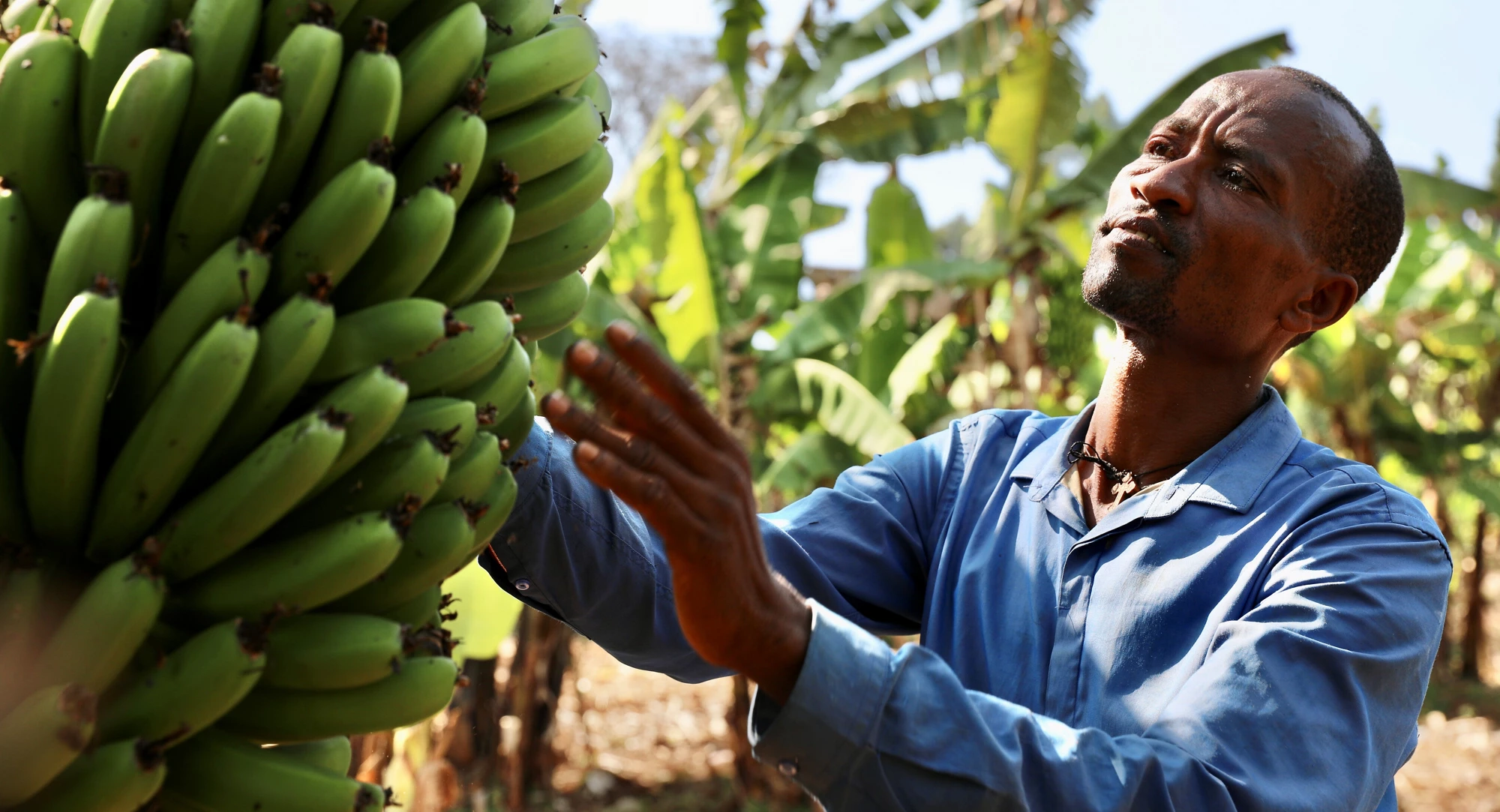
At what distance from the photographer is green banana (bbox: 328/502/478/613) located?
117 cm

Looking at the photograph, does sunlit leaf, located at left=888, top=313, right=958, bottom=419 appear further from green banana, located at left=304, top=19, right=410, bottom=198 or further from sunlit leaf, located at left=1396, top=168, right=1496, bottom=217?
green banana, located at left=304, top=19, right=410, bottom=198

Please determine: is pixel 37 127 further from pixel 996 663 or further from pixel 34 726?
pixel 996 663

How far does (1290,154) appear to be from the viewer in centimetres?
205

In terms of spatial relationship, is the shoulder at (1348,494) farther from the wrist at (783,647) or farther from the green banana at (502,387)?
the green banana at (502,387)

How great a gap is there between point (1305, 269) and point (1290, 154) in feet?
0.69

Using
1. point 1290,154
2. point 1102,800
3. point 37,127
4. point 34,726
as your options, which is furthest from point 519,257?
point 1290,154

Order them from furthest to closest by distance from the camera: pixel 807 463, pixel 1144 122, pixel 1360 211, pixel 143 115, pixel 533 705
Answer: pixel 533 705
pixel 1144 122
pixel 807 463
pixel 1360 211
pixel 143 115

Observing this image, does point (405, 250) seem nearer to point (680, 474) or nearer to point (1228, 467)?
point (680, 474)

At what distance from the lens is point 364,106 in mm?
1141

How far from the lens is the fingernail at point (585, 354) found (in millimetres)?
1078

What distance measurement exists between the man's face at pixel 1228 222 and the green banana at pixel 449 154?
46.1 inches

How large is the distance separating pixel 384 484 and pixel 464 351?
150 mm

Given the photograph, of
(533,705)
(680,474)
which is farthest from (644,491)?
(533,705)

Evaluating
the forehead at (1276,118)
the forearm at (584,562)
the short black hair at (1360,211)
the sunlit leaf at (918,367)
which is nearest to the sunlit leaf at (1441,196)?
the sunlit leaf at (918,367)
